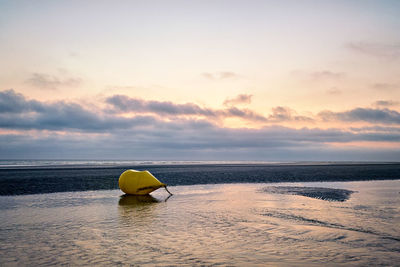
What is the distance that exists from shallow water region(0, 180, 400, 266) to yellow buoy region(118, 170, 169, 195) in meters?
2.59

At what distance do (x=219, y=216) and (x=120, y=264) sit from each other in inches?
214

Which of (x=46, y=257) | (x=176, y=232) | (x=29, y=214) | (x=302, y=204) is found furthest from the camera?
(x=302, y=204)

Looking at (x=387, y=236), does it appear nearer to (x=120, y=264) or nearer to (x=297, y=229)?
(x=297, y=229)

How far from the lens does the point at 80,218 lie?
35.1 feet

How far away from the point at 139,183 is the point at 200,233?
8762 millimetres

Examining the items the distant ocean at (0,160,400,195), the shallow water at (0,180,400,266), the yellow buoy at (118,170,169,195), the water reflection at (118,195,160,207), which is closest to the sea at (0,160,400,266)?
the shallow water at (0,180,400,266)

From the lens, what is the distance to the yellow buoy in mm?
16656

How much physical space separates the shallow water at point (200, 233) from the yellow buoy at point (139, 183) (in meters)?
2.59

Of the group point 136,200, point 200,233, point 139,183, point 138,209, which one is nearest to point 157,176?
point 139,183

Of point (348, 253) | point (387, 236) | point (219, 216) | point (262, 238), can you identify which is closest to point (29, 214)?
point (219, 216)

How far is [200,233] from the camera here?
856 cm

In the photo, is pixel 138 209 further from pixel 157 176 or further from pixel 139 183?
pixel 157 176

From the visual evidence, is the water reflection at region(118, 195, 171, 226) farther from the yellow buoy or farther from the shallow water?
the yellow buoy

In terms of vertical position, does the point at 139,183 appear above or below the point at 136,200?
above
